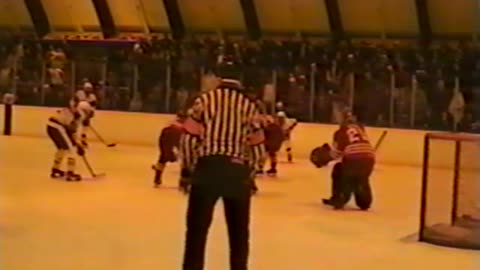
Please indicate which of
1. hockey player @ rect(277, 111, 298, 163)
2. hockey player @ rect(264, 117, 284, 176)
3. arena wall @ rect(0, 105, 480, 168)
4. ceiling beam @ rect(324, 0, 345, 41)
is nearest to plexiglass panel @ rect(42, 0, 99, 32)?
arena wall @ rect(0, 105, 480, 168)

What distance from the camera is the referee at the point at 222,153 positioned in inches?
201

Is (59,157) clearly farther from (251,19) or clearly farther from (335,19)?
(251,19)

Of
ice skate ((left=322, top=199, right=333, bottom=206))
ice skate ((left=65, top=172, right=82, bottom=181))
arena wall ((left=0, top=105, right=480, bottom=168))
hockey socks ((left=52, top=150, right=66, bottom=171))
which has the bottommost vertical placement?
ice skate ((left=322, top=199, right=333, bottom=206))

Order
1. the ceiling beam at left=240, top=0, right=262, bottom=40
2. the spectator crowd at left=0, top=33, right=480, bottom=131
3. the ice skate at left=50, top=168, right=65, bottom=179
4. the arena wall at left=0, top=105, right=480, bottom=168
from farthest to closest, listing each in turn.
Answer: the ceiling beam at left=240, top=0, right=262, bottom=40
the spectator crowd at left=0, top=33, right=480, bottom=131
the arena wall at left=0, top=105, right=480, bottom=168
the ice skate at left=50, top=168, right=65, bottom=179

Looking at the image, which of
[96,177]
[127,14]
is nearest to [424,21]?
[127,14]

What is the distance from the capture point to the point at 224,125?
5.10 metres

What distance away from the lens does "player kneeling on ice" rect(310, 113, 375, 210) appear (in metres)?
9.91

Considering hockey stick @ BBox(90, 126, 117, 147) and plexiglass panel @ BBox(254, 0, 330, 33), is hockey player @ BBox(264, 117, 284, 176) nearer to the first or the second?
hockey stick @ BBox(90, 126, 117, 147)

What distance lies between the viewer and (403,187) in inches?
497

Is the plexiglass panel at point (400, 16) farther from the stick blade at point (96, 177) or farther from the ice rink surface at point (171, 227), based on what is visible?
the stick blade at point (96, 177)

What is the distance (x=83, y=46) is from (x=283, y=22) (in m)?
4.25

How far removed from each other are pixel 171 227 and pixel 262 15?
1325cm

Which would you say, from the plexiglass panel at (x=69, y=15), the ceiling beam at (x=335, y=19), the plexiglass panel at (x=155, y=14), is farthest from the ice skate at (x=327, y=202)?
the plexiglass panel at (x=69, y=15)

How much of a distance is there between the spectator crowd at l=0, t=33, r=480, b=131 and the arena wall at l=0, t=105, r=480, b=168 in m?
0.18
